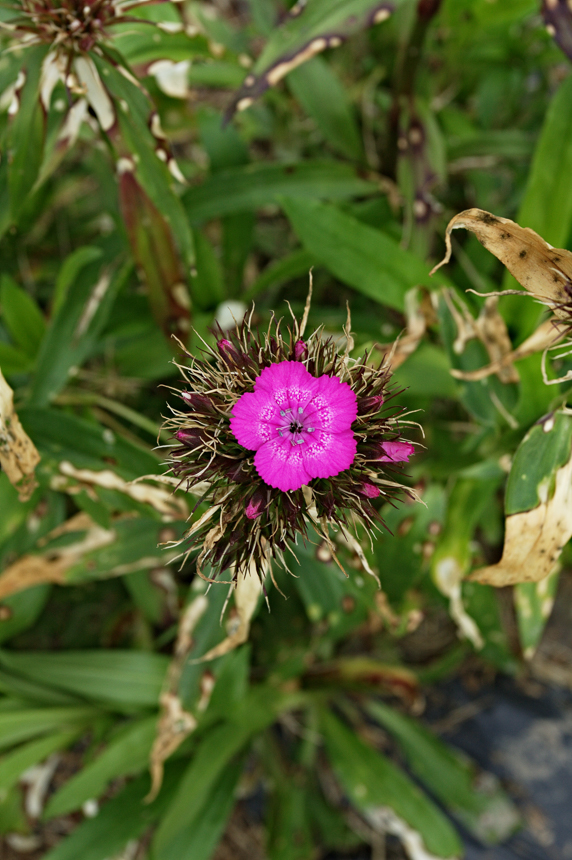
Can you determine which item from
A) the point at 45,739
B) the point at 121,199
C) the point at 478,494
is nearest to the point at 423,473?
the point at 478,494

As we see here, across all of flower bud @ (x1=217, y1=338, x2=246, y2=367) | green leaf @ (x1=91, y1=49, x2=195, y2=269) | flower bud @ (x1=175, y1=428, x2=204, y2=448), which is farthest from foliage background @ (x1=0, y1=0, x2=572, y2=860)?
flower bud @ (x1=217, y1=338, x2=246, y2=367)

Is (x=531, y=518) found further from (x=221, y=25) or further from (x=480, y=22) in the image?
(x=221, y=25)

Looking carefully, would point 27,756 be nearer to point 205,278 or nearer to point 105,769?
point 105,769

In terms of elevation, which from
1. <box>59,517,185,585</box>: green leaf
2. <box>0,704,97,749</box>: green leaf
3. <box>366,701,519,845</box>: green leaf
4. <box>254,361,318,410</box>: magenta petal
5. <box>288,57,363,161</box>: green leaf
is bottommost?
<box>366,701,519,845</box>: green leaf

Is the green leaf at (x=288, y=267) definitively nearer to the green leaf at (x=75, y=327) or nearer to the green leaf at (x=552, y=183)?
the green leaf at (x=75, y=327)

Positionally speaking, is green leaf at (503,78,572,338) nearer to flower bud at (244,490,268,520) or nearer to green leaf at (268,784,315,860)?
flower bud at (244,490,268,520)

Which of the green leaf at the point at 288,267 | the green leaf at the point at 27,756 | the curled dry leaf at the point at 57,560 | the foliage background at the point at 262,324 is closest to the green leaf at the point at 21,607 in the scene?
the foliage background at the point at 262,324
